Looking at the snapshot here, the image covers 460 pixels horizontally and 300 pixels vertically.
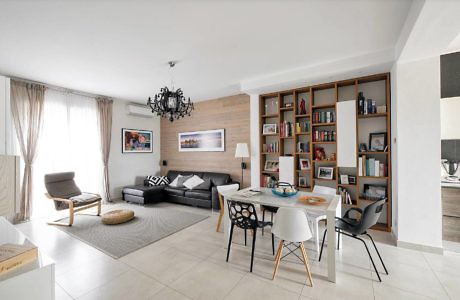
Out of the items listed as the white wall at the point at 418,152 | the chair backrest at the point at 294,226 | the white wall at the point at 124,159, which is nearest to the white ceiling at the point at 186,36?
the white wall at the point at 418,152

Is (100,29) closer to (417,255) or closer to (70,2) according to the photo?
(70,2)

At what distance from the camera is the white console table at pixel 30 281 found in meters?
0.90

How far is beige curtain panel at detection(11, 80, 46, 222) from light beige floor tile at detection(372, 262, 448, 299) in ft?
18.4

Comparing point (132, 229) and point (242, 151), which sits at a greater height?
point (242, 151)

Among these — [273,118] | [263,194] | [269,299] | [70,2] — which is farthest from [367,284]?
[70,2]

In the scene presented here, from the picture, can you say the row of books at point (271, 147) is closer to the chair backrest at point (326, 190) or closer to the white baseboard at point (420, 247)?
the chair backrest at point (326, 190)

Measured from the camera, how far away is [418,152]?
8.79ft

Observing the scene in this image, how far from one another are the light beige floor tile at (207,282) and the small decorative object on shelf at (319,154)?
2.56m

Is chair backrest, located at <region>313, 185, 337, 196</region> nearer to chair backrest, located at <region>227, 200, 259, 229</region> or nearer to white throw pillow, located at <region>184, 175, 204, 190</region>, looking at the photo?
chair backrest, located at <region>227, 200, 259, 229</region>

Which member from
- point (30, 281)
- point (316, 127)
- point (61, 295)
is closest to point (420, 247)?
point (316, 127)

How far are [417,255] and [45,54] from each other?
561 cm

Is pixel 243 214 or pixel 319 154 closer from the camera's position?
pixel 243 214

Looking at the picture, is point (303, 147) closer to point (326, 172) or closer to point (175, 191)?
point (326, 172)

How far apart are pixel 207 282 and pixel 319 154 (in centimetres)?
292
